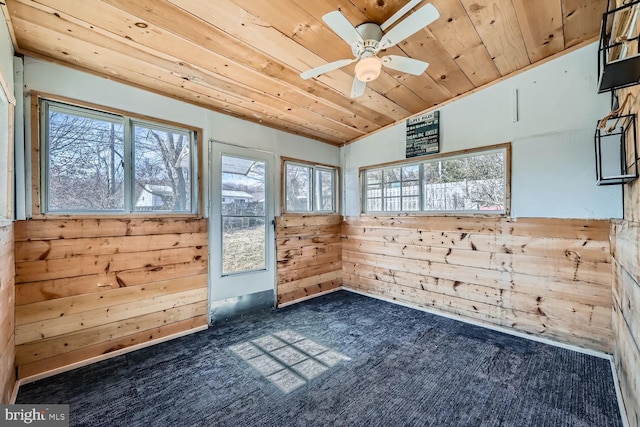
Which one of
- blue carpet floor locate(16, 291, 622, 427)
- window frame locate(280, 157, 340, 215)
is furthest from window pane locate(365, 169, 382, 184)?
blue carpet floor locate(16, 291, 622, 427)

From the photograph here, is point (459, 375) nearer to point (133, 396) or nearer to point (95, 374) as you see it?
point (133, 396)

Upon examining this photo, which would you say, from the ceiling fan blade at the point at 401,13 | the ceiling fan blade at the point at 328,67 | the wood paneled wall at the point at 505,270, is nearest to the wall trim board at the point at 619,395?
the wood paneled wall at the point at 505,270

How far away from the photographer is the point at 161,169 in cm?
288

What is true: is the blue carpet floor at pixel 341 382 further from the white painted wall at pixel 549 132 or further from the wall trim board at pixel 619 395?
the white painted wall at pixel 549 132

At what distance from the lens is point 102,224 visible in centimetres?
249

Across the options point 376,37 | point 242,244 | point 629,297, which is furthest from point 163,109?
point 629,297

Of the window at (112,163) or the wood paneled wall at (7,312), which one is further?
the window at (112,163)

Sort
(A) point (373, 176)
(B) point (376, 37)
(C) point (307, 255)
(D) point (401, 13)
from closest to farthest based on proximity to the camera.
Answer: (D) point (401, 13), (B) point (376, 37), (C) point (307, 255), (A) point (373, 176)

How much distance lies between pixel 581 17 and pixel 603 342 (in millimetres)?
2757

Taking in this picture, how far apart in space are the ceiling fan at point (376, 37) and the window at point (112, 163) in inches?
68.4

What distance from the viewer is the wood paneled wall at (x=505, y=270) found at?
2.55m

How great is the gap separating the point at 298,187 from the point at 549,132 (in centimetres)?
303

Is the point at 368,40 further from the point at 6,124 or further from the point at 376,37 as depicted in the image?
the point at 6,124

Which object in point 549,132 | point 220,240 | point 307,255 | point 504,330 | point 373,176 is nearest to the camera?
point 549,132
